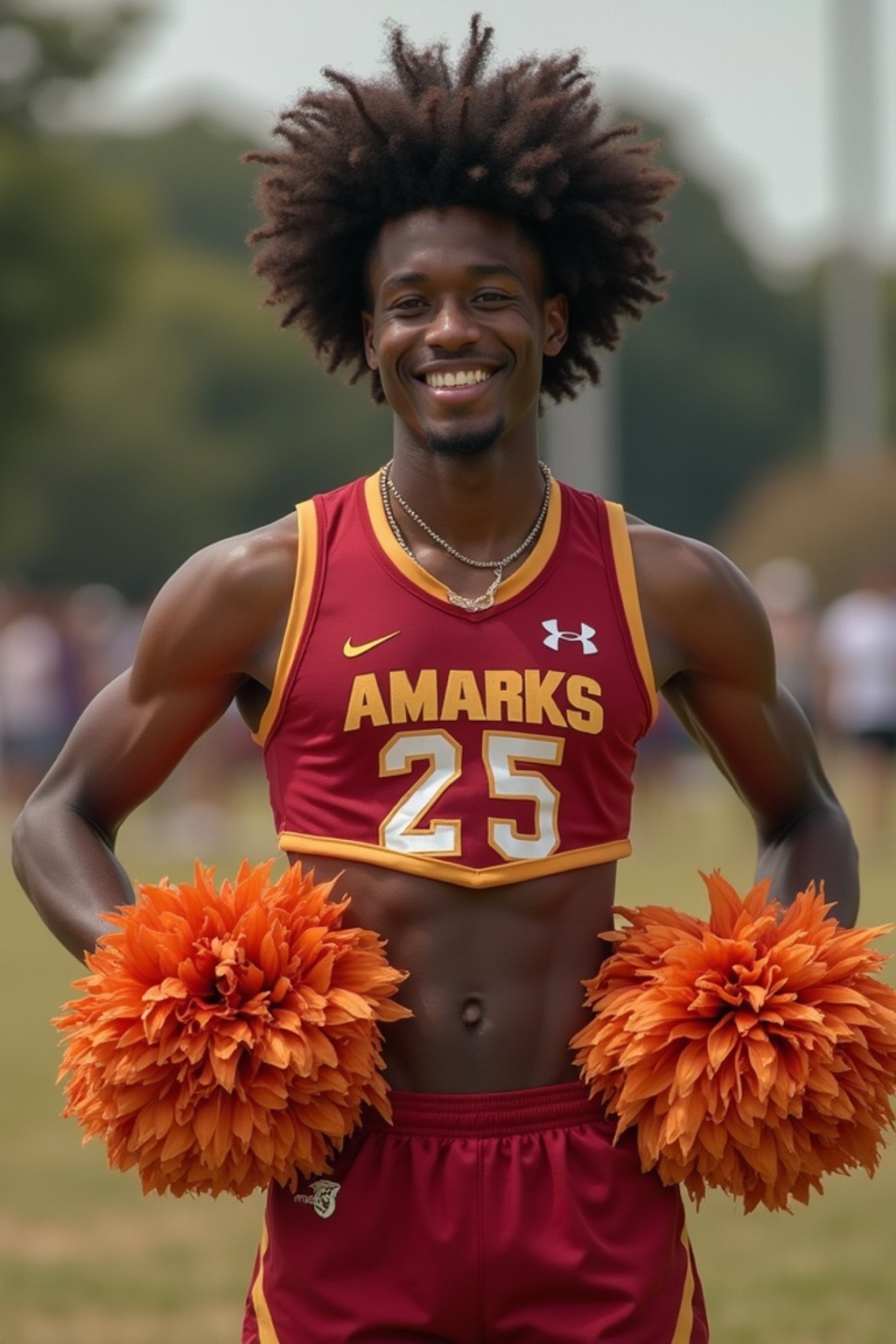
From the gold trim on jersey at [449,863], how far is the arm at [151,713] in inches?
11.4

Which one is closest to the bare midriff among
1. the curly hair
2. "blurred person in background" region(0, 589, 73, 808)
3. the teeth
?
the teeth

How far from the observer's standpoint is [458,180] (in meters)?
3.90

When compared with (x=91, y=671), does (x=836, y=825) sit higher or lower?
lower

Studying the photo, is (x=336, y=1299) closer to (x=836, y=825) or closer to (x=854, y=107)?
(x=836, y=825)

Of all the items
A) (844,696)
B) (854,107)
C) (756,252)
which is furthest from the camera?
(756,252)

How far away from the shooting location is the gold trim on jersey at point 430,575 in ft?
12.8

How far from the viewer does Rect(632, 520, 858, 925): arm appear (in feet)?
12.9

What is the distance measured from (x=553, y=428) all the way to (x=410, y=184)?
33.2m

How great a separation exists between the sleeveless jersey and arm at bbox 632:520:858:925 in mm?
79

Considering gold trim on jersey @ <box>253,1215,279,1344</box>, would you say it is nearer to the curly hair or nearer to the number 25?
the number 25

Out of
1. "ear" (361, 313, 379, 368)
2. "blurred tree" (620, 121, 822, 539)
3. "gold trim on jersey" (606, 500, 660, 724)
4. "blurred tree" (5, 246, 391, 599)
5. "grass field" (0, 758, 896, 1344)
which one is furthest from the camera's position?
"blurred tree" (620, 121, 822, 539)

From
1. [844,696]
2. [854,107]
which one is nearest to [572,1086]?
[844,696]

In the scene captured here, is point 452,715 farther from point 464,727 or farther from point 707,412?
point 707,412

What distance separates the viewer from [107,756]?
3896mm
